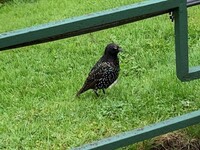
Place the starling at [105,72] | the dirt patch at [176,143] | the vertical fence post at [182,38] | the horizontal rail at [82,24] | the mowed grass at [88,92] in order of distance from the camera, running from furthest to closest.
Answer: the starling at [105,72] → the mowed grass at [88,92] → the dirt patch at [176,143] → the vertical fence post at [182,38] → the horizontal rail at [82,24]

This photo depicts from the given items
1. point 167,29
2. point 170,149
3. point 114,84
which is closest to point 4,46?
point 170,149

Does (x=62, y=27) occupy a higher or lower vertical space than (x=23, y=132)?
higher

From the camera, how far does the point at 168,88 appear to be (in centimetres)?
438

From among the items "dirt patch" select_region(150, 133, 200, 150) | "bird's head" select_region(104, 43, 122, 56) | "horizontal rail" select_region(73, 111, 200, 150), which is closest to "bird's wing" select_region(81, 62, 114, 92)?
"bird's head" select_region(104, 43, 122, 56)

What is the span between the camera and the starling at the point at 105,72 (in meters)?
4.95

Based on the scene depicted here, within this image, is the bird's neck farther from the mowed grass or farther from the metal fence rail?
the metal fence rail

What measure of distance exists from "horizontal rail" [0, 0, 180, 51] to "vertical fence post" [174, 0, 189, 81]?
1.1 inches

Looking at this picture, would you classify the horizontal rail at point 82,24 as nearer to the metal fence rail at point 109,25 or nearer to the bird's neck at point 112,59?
the metal fence rail at point 109,25

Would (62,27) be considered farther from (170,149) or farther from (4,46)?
(170,149)

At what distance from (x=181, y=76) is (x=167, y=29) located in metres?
4.57

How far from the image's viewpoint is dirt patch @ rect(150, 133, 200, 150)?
307 cm

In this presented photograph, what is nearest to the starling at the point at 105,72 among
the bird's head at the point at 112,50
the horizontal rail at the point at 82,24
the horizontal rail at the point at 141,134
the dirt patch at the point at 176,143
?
the bird's head at the point at 112,50

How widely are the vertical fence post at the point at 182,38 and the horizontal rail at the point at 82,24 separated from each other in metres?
0.03

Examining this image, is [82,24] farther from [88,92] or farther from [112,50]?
[88,92]
